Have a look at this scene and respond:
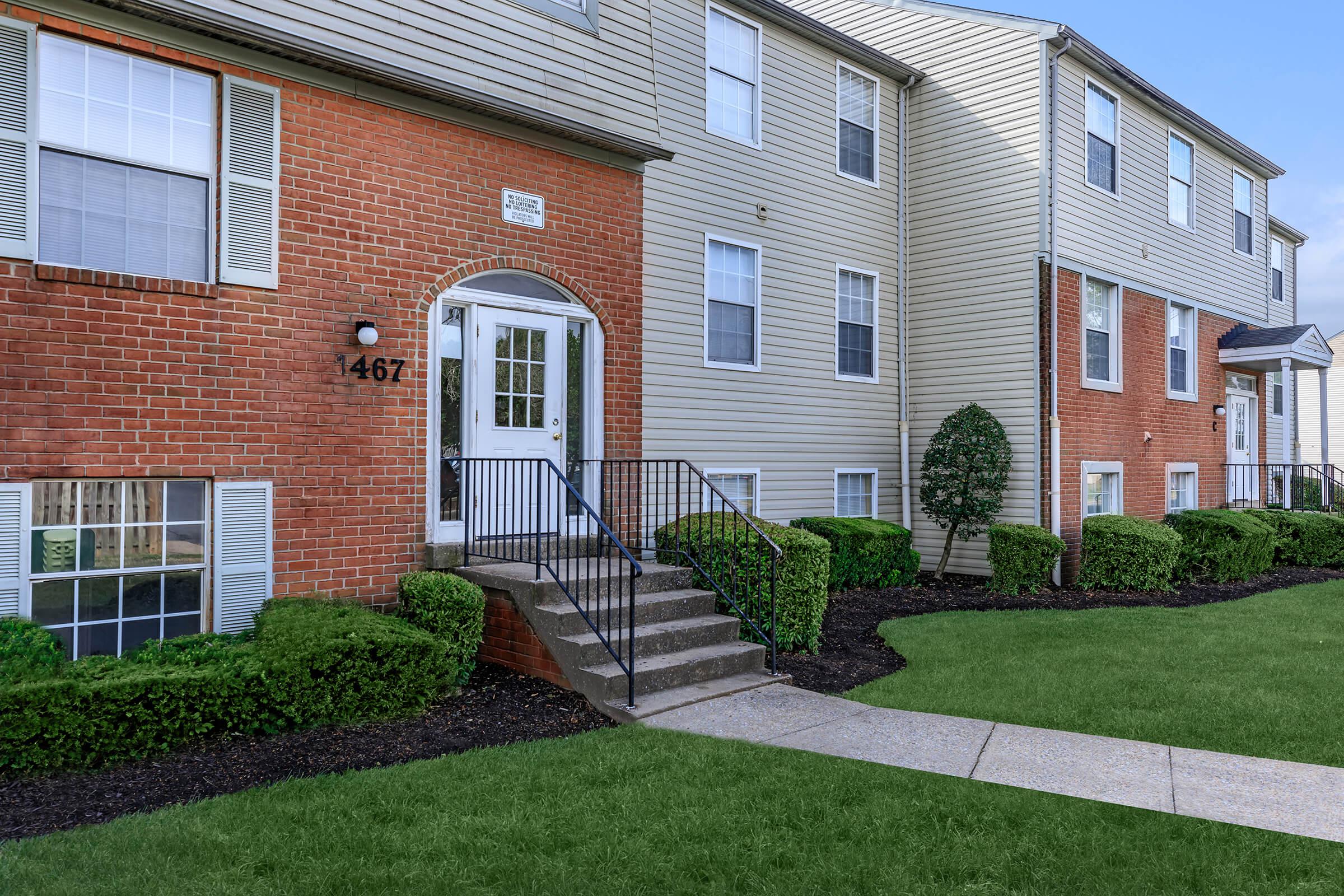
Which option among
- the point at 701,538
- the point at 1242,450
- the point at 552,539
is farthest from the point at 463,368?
the point at 1242,450

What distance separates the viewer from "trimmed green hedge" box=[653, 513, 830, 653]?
753 centimetres

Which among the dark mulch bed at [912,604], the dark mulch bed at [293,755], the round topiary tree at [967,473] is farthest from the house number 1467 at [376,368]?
the round topiary tree at [967,473]

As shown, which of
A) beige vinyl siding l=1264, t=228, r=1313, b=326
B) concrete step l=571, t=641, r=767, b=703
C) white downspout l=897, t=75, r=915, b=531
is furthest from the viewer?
beige vinyl siding l=1264, t=228, r=1313, b=326

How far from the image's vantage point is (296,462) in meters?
6.51

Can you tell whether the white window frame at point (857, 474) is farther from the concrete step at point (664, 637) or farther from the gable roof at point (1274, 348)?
the gable roof at point (1274, 348)

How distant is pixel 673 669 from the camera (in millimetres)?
6281

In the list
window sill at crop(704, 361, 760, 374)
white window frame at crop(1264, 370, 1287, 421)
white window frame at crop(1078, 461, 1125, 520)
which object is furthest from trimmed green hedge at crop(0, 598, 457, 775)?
white window frame at crop(1264, 370, 1287, 421)

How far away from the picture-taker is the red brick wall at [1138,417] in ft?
39.8

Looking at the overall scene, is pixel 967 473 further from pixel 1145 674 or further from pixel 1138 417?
pixel 1145 674

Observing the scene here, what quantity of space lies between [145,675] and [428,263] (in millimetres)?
3719

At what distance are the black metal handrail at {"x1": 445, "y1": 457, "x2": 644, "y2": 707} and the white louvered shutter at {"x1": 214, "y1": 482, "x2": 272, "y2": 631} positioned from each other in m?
1.48

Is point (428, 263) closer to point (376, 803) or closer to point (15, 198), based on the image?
point (15, 198)

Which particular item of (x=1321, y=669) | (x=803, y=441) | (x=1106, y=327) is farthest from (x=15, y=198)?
(x=1106, y=327)

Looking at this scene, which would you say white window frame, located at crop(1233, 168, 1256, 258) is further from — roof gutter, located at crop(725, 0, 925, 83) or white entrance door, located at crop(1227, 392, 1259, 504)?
roof gutter, located at crop(725, 0, 925, 83)
